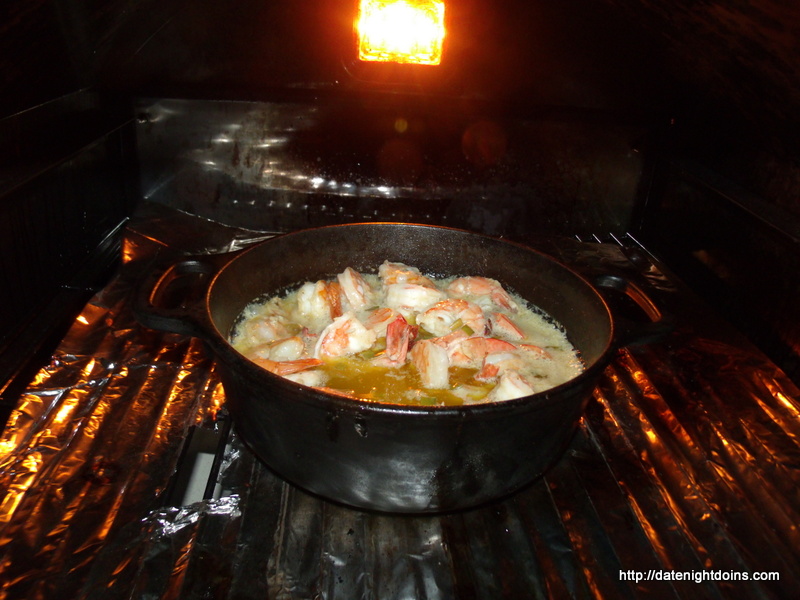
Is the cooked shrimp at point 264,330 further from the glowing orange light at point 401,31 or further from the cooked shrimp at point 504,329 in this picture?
the glowing orange light at point 401,31

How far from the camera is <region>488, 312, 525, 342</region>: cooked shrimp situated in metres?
2.31

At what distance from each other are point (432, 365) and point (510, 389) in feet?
0.94

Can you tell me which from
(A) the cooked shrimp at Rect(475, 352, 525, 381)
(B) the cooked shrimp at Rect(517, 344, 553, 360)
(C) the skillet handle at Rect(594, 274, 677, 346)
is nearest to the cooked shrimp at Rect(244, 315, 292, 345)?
(A) the cooked shrimp at Rect(475, 352, 525, 381)

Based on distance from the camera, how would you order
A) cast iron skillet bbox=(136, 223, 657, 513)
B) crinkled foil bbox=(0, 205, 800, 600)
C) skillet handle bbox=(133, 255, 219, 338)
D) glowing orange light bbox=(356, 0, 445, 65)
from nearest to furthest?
cast iron skillet bbox=(136, 223, 657, 513) → crinkled foil bbox=(0, 205, 800, 600) → skillet handle bbox=(133, 255, 219, 338) → glowing orange light bbox=(356, 0, 445, 65)

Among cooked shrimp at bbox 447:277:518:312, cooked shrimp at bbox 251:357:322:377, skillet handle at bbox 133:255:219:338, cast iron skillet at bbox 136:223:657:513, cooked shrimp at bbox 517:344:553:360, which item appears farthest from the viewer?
cooked shrimp at bbox 447:277:518:312

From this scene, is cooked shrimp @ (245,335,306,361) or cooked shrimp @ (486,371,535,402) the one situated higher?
cooked shrimp @ (486,371,535,402)

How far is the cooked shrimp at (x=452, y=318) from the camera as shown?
7.50ft

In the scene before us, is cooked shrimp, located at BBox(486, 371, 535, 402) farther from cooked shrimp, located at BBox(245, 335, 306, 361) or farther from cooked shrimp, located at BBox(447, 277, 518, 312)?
cooked shrimp, located at BBox(245, 335, 306, 361)

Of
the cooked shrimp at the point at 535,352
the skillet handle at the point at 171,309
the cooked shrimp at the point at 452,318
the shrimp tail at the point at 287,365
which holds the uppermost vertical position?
the skillet handle at the point at 171,309

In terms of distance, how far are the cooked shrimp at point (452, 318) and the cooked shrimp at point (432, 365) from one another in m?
0.25

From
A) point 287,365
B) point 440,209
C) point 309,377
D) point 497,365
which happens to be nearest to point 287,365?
point 287,365

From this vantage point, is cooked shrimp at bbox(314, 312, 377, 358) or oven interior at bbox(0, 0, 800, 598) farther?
cooked shrimp at bbox(314, 312, 377, 358)

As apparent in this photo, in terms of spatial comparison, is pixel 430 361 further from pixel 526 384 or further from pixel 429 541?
pixel 429 541


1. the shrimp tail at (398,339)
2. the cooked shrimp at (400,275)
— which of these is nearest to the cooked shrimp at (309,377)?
the shrimp tail at (398,339)
